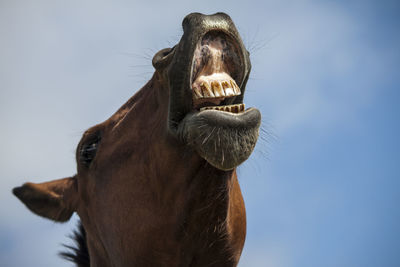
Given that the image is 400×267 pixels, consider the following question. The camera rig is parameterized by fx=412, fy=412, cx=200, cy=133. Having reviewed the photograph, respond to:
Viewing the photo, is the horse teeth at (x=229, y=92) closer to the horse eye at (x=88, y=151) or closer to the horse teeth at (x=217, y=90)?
the horse teeth at (x=217, y=90)

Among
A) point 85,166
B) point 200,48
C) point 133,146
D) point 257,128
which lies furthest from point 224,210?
point 85,166

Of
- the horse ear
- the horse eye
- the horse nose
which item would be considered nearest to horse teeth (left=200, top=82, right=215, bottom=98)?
the horse nose

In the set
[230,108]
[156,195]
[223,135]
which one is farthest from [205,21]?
[156,195]

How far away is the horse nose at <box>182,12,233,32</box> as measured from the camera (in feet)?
7.98

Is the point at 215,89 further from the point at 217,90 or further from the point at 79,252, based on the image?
the point at 79,252

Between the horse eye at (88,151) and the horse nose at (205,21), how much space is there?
1713mm

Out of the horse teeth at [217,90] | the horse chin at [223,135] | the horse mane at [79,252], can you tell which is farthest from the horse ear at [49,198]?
the horse teeth at [217,90]

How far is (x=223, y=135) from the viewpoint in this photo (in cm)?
227

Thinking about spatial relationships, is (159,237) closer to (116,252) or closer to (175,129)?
(116,252)

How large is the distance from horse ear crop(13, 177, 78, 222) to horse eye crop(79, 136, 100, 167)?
86 cm

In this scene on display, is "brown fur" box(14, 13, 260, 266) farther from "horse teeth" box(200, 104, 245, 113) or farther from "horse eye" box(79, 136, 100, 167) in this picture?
"horse teeth" box(200, 104, 245, 113)

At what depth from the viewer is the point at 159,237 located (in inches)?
113

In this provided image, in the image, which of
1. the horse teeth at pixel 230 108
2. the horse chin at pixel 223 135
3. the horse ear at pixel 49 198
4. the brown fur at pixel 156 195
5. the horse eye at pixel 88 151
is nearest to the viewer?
the horse chin at pixel 223 135

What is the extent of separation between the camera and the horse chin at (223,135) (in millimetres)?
2271
